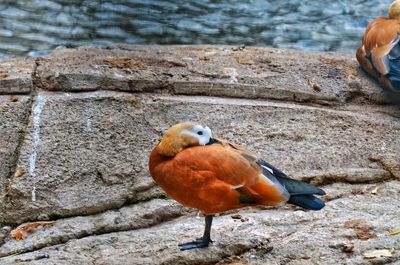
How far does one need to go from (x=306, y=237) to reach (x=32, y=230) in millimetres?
1418

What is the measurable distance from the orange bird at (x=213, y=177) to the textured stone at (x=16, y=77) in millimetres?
1524

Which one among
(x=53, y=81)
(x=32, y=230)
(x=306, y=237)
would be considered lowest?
(x=32, y=230)

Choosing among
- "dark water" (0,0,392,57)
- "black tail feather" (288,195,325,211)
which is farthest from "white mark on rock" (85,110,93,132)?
"dark water" (0,0,392,57)

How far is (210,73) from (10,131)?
1.37 meters

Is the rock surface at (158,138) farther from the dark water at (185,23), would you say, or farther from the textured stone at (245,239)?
the dark water at (185,23)

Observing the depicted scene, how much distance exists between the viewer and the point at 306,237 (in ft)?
12.6

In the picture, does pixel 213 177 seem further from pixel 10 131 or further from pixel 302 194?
pixel 10 131

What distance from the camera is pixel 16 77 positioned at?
4.81 metres

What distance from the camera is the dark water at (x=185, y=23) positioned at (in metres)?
7.39

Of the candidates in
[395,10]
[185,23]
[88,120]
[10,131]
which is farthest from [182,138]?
[185,23]

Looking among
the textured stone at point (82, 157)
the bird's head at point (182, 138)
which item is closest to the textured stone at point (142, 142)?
the textured stone at point (82, 157)

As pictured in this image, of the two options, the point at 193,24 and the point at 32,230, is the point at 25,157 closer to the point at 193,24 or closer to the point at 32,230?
the point at 32,230

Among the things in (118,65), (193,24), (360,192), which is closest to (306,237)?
(360,192)

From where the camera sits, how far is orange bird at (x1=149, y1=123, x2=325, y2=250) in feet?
11.3
